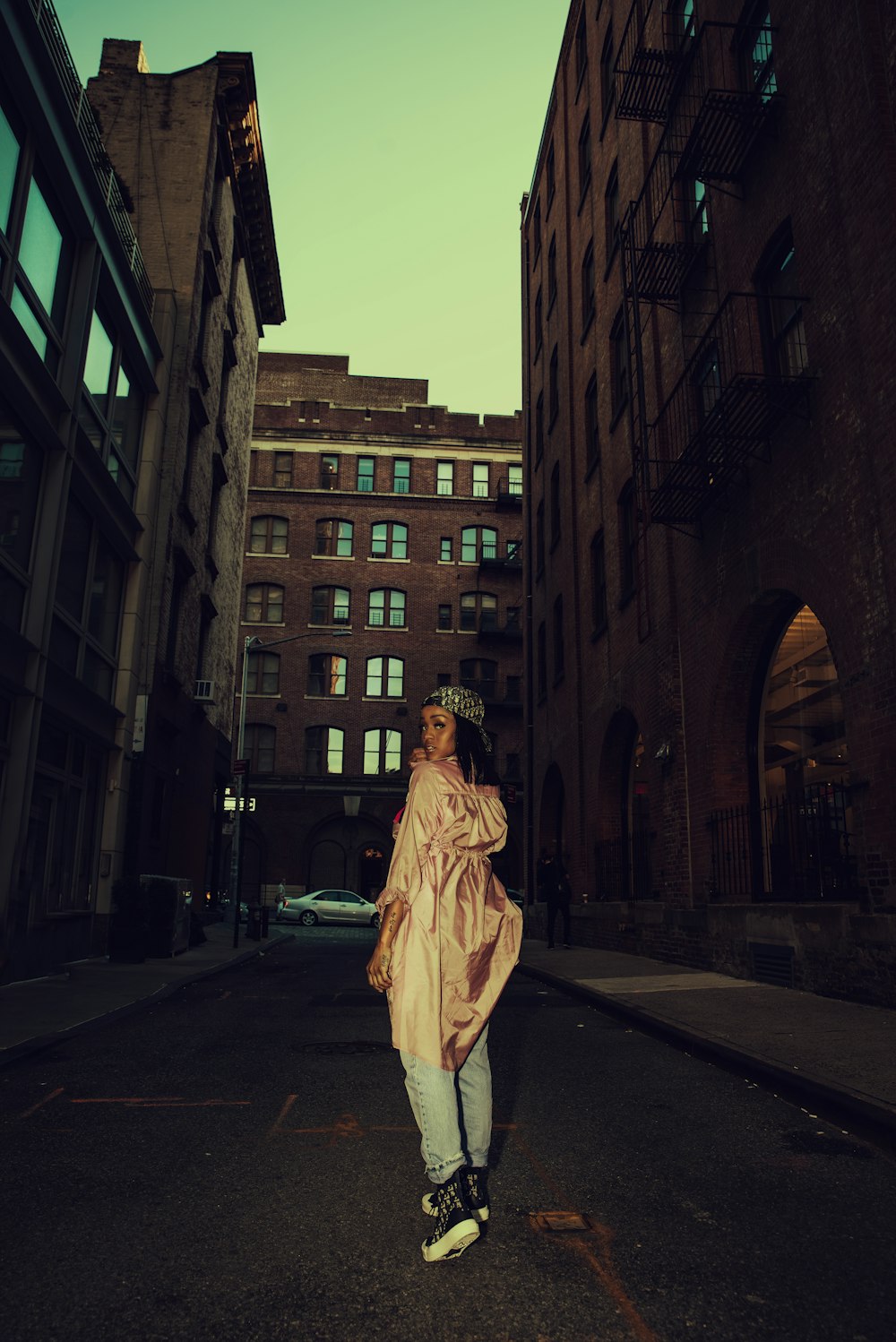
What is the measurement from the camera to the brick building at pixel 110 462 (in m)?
11.0

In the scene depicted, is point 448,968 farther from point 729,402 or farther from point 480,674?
point 480,674

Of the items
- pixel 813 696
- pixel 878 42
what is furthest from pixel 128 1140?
pixel 878 42

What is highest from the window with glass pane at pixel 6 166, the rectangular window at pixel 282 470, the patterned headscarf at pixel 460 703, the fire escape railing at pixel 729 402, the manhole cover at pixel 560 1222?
the rectangular window at pixel 282 470

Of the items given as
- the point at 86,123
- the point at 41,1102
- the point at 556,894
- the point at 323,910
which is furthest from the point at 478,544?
the point at 41,1102

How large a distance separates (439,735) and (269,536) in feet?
138

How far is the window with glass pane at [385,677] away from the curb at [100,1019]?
28262 mm

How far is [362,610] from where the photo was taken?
43.8m

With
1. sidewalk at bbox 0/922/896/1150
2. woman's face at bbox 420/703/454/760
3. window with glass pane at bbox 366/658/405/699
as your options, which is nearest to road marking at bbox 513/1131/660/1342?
woman's face at bbox 420/703/454/760

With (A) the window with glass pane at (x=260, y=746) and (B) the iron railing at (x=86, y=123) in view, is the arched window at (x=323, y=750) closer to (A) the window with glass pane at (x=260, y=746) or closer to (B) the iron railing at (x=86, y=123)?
(A) the window with glass pane at (x=260, y=746)

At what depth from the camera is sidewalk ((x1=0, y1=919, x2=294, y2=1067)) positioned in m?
7.54

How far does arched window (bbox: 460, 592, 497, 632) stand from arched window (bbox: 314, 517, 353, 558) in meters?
5.92

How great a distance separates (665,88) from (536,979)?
14.0 meters

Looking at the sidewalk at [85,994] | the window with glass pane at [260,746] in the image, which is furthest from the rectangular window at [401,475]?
the sidewalk at [85,994]

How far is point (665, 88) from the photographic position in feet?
49.9
